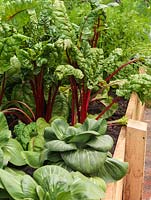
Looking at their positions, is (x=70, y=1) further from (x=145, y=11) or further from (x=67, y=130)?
(x=67, y=130)

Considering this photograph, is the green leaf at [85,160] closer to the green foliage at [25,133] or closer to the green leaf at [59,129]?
the green leaf at [59,129]

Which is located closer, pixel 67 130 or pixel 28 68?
pixel 67 130

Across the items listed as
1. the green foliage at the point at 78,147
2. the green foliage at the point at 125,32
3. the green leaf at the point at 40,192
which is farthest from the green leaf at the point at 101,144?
the green foliage at the point at 125,32

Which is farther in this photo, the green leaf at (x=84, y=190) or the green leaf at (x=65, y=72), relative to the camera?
the green leaf at (x=65, y=72)

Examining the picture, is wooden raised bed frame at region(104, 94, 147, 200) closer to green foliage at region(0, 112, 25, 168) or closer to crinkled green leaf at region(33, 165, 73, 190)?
green foliage at region(0, 112, 25, 168)

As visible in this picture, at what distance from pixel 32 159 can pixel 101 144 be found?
0.78 feet

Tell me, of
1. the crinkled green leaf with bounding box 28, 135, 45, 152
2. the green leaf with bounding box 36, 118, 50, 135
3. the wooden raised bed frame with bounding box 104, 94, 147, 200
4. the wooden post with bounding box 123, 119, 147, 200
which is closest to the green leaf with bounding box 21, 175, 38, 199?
the crinkled green leaf with bounding box 28, 135, 45, 152

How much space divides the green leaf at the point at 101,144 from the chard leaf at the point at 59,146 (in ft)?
0.20

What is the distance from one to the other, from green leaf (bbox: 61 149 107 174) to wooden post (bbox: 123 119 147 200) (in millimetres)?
605

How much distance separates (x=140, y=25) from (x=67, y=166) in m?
1.23

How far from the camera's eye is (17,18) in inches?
69.1

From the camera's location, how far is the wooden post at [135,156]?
203 cm

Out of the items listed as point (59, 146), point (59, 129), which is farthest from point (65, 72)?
point (59, 146)

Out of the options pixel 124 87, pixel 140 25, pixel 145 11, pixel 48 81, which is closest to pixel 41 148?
pixel 48 81
